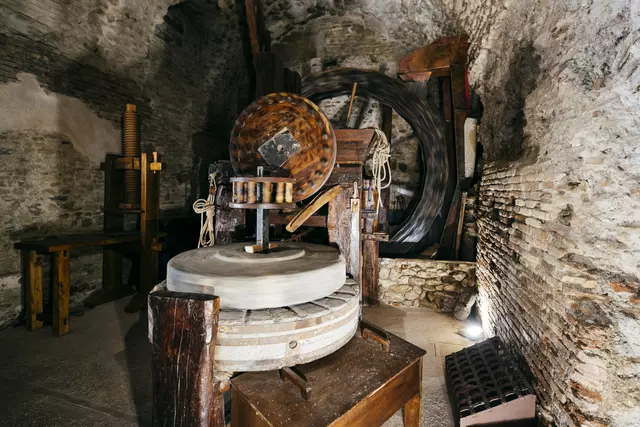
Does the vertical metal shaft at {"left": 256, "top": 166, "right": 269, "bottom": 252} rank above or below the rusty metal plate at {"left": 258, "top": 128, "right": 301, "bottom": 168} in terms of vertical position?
below

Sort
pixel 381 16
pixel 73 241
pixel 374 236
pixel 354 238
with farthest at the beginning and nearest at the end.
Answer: pixel 381 16
pixel 374 236
pixel 73 241
pixel 354 238

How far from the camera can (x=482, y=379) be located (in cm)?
257

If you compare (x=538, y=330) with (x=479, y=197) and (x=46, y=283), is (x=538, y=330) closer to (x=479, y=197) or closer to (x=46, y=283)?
(x=479, y=197)

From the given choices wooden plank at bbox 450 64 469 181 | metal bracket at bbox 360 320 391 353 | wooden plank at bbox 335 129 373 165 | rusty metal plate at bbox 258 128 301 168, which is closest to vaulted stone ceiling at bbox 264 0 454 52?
wooden plank at bbox 450 64 469 181

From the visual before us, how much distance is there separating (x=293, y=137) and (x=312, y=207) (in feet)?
2.06

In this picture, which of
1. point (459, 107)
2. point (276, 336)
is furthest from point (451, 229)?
point (276, 336)

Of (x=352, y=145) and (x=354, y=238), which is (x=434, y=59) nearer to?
(x=352, y=145)

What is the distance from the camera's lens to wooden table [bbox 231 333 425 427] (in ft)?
4.73

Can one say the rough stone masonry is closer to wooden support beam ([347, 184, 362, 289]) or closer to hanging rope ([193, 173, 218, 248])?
wooden support beam ([347, 184, 362, 289])

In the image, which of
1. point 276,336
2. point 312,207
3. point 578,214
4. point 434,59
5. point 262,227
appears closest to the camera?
point 276,336

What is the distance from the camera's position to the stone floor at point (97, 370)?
7.78 ft

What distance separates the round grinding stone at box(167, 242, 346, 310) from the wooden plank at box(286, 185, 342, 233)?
0.51m

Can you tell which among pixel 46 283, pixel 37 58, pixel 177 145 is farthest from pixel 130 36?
pixel 46 283

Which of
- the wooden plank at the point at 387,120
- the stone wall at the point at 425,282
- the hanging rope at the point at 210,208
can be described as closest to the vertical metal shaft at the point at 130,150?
the hanging rope at the point at 210,208
